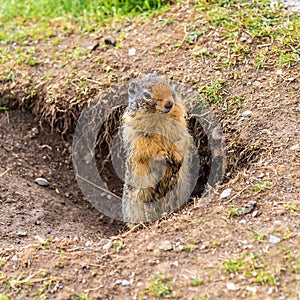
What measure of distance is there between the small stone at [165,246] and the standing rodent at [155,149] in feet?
3.65

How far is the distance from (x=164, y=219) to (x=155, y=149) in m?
0.68

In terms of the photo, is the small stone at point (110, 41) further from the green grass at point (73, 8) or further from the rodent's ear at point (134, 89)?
the rodent's ear at point (134, 89)

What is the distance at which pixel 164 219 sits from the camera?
531 cm

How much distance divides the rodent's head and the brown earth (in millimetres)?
907

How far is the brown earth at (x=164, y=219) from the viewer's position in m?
3.96

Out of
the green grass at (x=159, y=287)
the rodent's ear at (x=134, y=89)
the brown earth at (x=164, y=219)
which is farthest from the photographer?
the rodent's ear at (x=134, y=89)

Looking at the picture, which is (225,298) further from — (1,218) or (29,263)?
(1,218)

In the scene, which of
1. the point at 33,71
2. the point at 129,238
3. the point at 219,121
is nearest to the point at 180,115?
the point at 219,121

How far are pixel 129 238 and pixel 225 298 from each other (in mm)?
1165

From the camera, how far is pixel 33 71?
696 cm

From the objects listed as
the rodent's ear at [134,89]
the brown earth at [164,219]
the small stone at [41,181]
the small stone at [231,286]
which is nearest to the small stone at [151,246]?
the brown earth at [164,219]

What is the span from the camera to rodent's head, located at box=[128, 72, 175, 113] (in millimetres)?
4918

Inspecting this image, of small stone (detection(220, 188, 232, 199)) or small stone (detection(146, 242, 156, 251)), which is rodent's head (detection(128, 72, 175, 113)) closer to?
small stone (detection(220, 188, 232, 199))

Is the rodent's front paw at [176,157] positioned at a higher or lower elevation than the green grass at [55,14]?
lower
